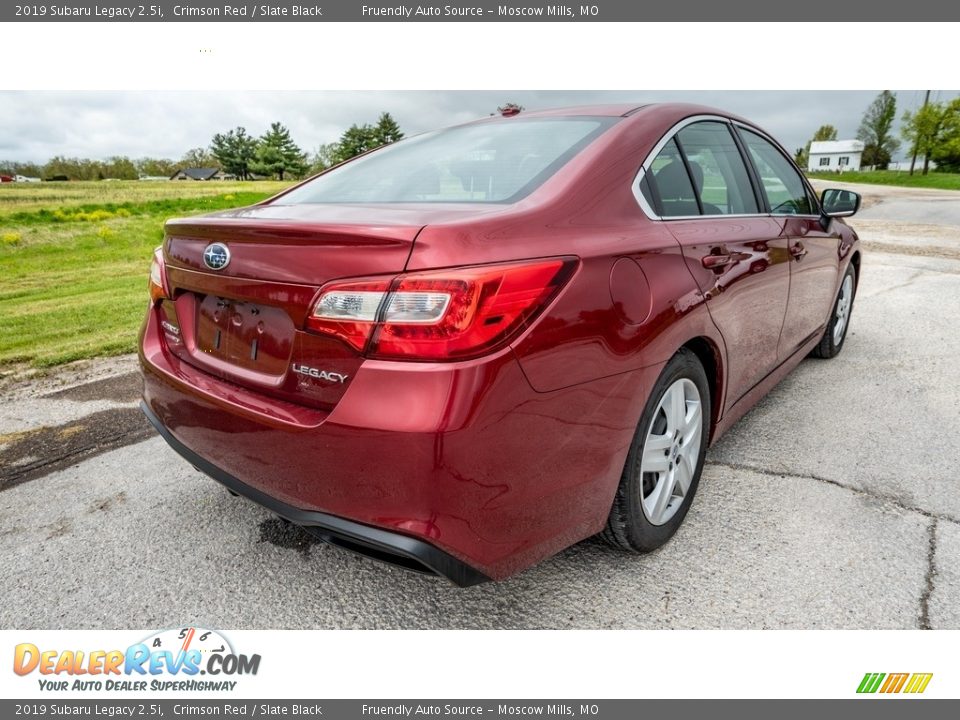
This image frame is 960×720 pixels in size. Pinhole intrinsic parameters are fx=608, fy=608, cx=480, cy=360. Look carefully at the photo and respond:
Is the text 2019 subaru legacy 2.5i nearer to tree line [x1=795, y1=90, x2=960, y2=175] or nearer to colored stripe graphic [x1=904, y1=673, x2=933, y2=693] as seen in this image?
colored stripe graphic [x1=904, y1=673, x2=933, y2=693]

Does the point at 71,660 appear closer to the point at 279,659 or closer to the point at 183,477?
the point at 279,659

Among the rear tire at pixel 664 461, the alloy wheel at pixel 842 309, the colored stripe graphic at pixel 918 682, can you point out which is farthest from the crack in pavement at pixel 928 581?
the alloy wheel at pixel 842 309

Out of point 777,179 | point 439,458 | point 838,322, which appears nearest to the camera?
point 439,458

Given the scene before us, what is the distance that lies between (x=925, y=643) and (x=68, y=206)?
1809cm

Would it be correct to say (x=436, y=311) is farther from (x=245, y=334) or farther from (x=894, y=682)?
(x=894, y=682)

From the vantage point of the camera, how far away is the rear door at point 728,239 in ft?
7.24

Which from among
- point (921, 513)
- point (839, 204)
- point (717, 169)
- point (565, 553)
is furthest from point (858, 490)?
point (839, 204)

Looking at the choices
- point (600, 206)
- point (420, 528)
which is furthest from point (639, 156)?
point (420, 528)

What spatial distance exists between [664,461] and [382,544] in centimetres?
114

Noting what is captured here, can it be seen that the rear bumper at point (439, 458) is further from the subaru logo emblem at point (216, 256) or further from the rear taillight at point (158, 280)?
the rear taillight at point (158, 280)

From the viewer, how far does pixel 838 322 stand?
4492 millimetres

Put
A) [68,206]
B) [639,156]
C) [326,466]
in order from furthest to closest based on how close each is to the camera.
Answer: [68,206] → [639,156] → [326,466]

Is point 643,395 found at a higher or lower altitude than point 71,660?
higher

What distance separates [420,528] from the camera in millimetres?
1483
